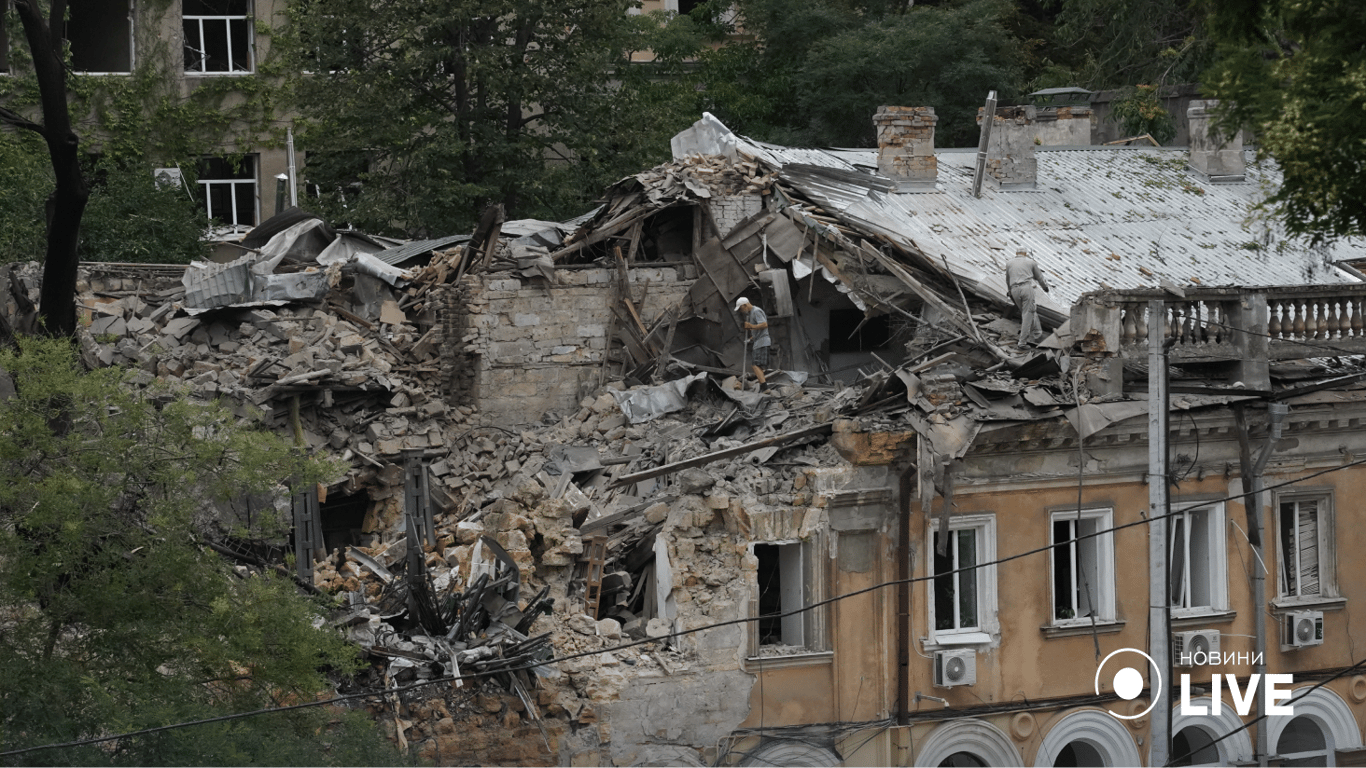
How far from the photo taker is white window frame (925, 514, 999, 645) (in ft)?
61.1

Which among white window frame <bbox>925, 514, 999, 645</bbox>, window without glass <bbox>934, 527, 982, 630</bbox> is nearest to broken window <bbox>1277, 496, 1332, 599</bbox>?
white window frame <bbox>925, 514, 999, 645</bbox>

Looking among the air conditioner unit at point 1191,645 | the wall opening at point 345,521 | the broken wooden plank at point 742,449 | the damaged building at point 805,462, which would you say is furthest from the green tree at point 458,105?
the air conditioner unit at point 1191,645

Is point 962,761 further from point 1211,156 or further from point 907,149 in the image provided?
point 1211,156

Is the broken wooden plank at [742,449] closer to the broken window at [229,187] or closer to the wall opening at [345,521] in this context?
the wall opening at [345,521]

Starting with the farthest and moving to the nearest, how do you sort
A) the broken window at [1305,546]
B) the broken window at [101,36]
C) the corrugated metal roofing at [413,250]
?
the broken window at [101,36] < the corrugated metal roofing at [413,250] < the broken window at [1305,546]

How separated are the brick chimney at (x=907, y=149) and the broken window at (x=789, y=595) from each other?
22.6 ft

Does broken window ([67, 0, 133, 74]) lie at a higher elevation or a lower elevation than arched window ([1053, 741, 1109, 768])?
higher

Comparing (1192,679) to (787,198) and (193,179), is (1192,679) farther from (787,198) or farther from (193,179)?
(193,179)

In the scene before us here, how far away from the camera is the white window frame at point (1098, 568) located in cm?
1909

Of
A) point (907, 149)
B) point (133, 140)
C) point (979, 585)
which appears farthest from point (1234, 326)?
point (133, 140)

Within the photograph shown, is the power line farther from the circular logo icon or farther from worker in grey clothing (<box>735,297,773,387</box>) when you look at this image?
worker in grey clothing (<box>735,297,773,387</box>)

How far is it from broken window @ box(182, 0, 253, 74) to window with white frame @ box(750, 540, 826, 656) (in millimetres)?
18615

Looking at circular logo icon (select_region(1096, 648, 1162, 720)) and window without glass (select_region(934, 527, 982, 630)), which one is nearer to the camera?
window without glass (select_region(934, 527, 982, 630))

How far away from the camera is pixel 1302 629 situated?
19.6 m
